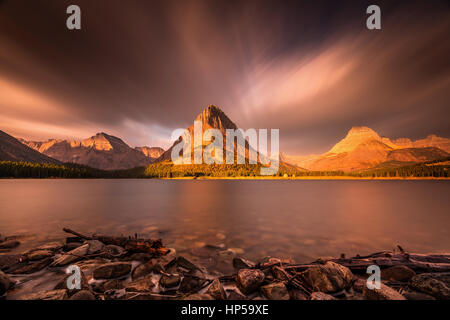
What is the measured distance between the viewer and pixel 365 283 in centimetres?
660

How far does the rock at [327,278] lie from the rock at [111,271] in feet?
26.1

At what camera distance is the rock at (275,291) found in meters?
6.29

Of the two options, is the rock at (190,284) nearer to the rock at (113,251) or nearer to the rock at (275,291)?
the rock at (275,291)

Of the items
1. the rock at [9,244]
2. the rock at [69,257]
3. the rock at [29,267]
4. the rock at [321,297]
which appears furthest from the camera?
the rock at [9,244]

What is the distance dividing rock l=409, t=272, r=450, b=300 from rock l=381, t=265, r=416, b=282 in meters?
0.45

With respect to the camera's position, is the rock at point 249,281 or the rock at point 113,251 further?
the rock at point 113,251

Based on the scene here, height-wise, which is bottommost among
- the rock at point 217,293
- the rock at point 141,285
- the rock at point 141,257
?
the rock at point 141,257

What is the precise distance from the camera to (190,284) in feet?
23.2

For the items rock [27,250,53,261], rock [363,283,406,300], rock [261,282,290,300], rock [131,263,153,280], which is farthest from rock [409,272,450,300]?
rock [27,250,53,261]

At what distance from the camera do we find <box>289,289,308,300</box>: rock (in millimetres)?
6273

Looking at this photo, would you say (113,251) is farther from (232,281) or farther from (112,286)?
(232,281)

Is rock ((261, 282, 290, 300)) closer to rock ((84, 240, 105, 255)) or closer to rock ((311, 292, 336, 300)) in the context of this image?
rock ((311, 292, 336, 300))

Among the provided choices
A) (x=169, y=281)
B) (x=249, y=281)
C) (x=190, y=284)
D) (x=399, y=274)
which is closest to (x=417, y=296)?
(x=399, y=274)

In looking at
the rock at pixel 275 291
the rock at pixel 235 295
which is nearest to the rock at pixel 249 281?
the rock at pixel 235 295
